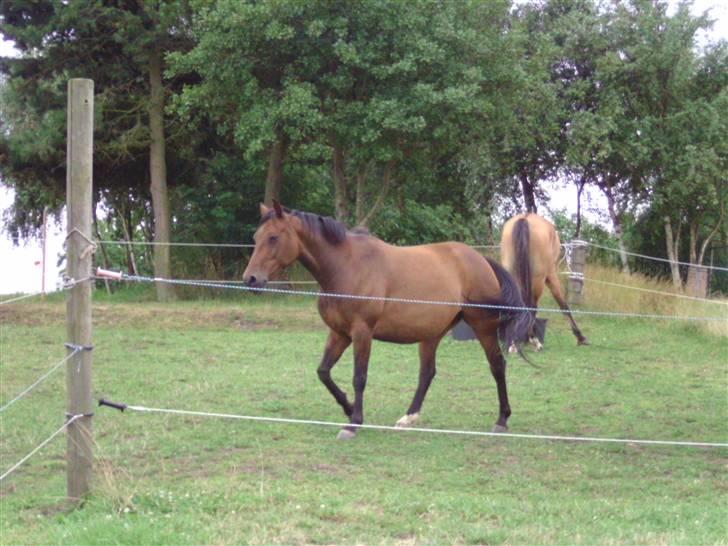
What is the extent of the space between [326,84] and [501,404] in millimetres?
11000

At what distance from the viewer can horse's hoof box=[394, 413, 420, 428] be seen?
26.7 feet

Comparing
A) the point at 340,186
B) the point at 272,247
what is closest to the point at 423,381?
the point at 272,247

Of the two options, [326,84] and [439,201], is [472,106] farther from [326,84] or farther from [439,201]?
[439,201]

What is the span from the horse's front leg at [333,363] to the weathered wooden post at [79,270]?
2.82 metres

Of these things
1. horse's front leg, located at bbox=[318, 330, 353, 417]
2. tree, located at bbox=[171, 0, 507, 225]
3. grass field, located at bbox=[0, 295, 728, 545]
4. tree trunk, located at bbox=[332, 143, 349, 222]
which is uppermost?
tree, located at bbox=[171, 0, 507, 225]

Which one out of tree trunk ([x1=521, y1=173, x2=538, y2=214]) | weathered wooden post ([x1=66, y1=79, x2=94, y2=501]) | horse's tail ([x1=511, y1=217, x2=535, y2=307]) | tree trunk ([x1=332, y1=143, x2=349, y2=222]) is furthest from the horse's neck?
tree trunk ([x1=521, y1=173, x2=538, y2=214])

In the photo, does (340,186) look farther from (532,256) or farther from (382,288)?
(382,288)

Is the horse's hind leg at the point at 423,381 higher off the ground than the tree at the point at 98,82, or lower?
lower

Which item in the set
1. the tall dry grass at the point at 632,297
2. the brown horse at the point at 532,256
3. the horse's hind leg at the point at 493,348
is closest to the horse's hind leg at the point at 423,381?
the horse's hind leg at the point at 493,348

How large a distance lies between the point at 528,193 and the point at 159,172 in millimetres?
10197

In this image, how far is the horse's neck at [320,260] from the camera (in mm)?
7918

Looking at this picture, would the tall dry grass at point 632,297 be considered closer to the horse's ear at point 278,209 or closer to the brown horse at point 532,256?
the brown horse at point 532,256

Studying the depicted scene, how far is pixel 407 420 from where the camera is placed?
818 cm

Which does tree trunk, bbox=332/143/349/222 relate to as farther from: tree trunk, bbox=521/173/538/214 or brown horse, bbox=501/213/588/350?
tree trunk, bbox=521/173/538/214
